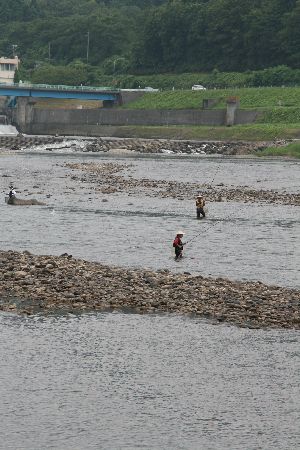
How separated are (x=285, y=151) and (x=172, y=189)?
4191 centimetres

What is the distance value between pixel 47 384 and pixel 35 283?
9997 mm

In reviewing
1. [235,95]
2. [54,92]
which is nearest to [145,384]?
[235,95]

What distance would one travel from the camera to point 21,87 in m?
158

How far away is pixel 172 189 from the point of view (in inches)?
3120

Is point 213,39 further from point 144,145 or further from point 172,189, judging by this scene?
point 172,189

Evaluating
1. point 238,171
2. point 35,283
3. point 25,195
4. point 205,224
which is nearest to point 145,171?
point 238,171

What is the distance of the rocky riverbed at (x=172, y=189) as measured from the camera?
242 feet

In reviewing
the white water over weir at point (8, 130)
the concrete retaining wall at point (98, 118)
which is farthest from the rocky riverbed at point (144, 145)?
the white water over weir at point (8, 130)

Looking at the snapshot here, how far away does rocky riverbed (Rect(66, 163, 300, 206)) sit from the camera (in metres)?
73.9

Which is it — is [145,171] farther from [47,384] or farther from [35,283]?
[47,384]

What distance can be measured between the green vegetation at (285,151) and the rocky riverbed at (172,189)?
98.2 feet

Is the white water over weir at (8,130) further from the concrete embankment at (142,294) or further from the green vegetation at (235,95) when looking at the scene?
the concrete embankment at (142,294)

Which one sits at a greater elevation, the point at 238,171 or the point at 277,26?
the point at 277,26

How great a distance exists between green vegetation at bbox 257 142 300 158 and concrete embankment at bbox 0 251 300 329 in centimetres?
7811
